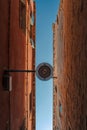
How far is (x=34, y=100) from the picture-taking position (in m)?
25.5

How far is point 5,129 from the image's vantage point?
44.8ft

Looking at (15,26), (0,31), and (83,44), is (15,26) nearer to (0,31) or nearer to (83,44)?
(0,31)

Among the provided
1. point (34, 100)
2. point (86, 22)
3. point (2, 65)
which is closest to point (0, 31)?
point (2, 65)

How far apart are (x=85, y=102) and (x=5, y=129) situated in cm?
469

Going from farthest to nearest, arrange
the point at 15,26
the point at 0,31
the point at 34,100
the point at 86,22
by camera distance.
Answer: the point at 34,100
the point at 15,26
the point at 0,31
the point at 86,22

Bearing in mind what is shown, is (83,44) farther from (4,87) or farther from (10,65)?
(10,65)

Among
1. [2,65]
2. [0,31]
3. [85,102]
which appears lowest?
[85,102]

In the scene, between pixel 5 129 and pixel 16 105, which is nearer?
pixel 5 129

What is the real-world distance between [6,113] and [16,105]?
9.06 feet

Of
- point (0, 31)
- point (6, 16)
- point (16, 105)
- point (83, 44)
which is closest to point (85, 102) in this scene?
point (83, 44)

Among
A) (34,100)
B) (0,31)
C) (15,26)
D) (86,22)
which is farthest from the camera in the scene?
(34,100)

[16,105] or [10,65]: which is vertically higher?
[10,65]

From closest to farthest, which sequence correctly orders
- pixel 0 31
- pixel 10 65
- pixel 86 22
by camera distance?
1. pixel 86 22
2. pixel 0 31
3. pixel 10 65

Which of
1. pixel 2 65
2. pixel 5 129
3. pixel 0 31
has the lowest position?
pixel 5 129
